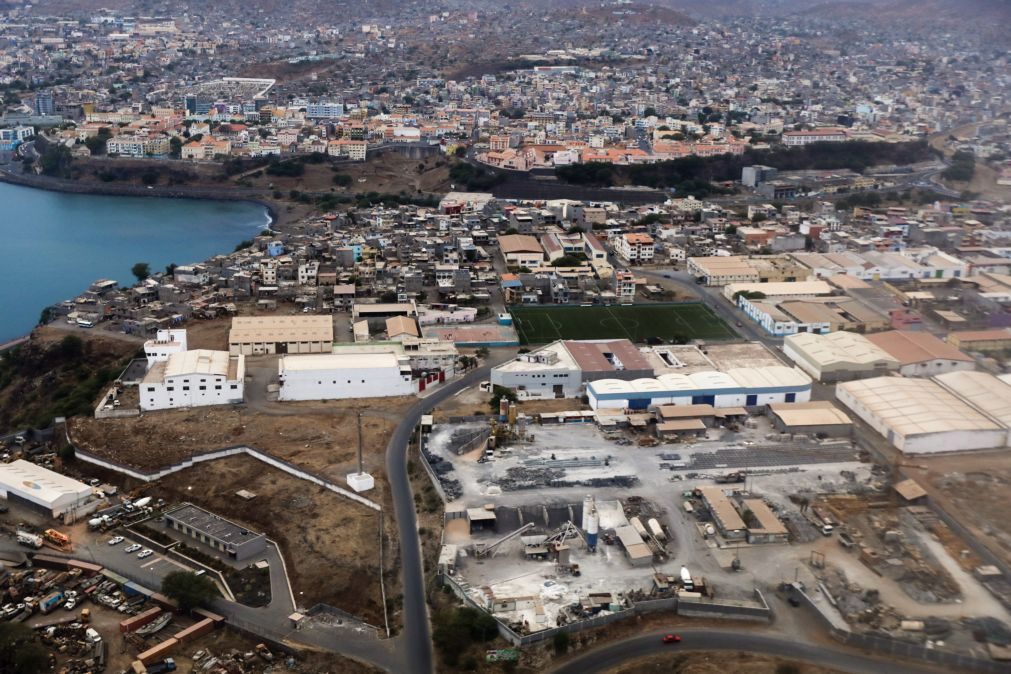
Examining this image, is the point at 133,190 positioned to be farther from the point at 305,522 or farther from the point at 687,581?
the point at 687,581

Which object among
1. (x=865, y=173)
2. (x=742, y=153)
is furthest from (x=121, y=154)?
(x=865, y=173)

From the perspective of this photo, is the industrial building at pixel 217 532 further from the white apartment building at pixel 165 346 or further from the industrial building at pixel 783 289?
the industrial building at pixel 783 289

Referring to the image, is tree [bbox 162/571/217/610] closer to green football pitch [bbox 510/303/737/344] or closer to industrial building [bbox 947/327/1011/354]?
green football pitch [bbox 510/303/737/344]

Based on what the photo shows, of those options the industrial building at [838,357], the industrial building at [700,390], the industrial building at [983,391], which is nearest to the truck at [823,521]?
the industrial building at [700,390]

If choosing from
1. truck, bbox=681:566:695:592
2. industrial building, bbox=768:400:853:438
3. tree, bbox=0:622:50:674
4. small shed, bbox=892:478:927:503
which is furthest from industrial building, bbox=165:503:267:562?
small shed, bbox=892:478:927:503

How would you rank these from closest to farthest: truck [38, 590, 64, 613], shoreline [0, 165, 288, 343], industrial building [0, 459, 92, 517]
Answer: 1. truck [38, 590, 64, 613]
2. industrial building [0, 459, 92, 517]
3. shoreline [0, 165, 288, 343]

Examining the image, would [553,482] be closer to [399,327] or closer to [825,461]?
[825,461]

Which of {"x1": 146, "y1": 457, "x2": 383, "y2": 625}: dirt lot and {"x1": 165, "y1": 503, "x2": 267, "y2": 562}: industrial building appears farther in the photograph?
{"x1": 165, "y1": 503, "x2": 267, "y2": 562}: industrial building
